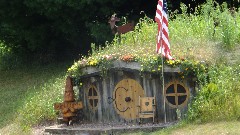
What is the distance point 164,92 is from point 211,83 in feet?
4.01

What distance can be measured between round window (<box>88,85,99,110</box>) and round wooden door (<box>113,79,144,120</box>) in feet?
2.15

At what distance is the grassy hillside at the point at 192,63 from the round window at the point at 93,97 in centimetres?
56

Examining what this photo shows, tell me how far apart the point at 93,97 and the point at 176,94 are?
2.41 m

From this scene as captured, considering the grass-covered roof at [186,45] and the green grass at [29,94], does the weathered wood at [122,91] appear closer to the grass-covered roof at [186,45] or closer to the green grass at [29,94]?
the grass-covered roof at [186,45]

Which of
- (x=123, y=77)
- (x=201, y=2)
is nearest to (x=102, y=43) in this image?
(x=201, y=2)

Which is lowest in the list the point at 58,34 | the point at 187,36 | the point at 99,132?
the point at 99,132

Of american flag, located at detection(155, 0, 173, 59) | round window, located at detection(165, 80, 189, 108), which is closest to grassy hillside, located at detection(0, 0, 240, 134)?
american flag, located at detection(155, 0, 173, 59)

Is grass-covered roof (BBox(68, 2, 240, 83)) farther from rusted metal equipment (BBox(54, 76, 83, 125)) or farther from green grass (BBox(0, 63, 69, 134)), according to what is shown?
green grass (BBox(0, 63, 69, 134))

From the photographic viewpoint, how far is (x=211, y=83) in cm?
1111

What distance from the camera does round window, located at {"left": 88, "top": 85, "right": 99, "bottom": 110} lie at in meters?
12.8

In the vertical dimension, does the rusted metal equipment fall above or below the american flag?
below

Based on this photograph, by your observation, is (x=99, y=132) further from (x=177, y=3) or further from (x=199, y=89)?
(x=177, y=3)

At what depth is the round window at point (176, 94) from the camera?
38.1 feet

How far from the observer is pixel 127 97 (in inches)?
480
